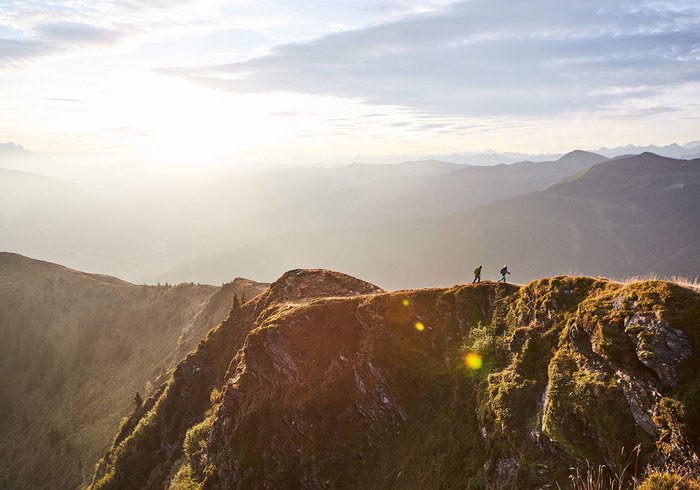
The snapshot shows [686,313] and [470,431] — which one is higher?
[686,313]

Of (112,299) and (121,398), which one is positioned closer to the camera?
(121,398)

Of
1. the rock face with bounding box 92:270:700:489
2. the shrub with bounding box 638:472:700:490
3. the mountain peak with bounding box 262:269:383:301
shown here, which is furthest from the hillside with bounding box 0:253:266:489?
the shrub with bounding box 638:472:700:490

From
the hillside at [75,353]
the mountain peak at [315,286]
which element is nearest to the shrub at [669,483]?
the mountain peak at [315,286]

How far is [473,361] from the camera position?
2697cm

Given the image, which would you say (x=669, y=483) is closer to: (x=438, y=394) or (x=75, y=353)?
(x=438, y=394)

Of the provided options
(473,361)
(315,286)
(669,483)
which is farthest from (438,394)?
(315,286)

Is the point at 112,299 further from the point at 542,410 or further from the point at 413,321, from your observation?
the point at 542,410

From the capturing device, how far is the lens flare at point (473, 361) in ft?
86.9

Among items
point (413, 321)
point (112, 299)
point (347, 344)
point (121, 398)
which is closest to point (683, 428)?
point (413, 321)

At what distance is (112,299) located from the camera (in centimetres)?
11169

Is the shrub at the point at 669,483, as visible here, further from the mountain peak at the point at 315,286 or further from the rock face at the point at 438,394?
the mountain peak at the point at 315,286

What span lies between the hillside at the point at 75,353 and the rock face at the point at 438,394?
38.5 m

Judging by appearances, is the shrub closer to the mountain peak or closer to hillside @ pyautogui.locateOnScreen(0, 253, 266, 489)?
the mountain peak

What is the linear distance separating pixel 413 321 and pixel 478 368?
7.29 meters
